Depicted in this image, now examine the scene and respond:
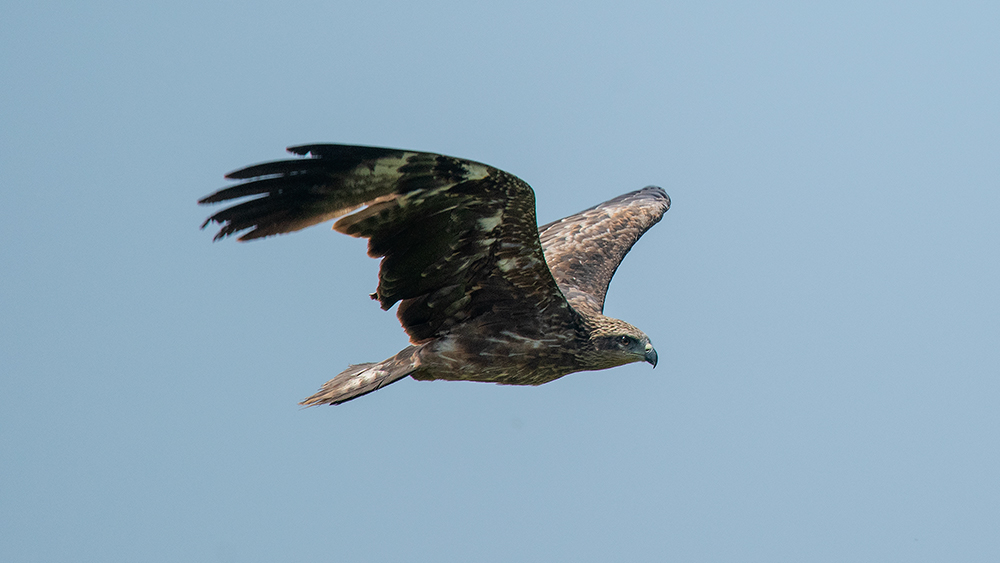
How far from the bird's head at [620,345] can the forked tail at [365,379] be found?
1348 millimetres

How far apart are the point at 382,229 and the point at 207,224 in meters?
1.12

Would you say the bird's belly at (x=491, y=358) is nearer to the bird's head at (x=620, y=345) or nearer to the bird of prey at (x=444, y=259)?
the bird of prey at (x=444, y=259)

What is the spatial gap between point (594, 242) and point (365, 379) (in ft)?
10.5

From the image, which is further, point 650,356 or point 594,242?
point 594,242

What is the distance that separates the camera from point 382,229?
7031 mm

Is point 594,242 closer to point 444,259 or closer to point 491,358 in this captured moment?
point 491,358

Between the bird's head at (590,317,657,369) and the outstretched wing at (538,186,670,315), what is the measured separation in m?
0.53

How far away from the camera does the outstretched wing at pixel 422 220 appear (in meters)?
6.64

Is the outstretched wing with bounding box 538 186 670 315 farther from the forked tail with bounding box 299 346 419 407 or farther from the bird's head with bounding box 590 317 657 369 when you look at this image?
the forked tail with bounding box 299 346 419 407

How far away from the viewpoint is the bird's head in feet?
26.5

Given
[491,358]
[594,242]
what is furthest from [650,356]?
[594,242]

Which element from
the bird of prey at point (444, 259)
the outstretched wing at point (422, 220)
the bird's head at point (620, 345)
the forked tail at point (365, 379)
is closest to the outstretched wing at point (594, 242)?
the bird of prey at point (444, 259)

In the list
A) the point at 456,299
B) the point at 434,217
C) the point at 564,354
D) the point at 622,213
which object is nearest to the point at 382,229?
the point at 434,217

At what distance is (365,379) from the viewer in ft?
26.3
